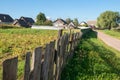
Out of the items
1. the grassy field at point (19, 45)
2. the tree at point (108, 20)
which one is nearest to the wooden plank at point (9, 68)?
the grassy field at point (19, 45)

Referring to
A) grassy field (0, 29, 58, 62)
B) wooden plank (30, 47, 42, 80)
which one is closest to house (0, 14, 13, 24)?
grassy field (0, 29, 58, 62)

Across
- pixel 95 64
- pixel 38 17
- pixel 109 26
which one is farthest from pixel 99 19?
pixel 95 64

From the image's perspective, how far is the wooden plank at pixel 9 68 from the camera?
102 inches

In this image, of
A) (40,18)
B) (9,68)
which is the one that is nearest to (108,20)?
(40,18)

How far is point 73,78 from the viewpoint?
9.19 m

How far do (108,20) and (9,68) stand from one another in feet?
506

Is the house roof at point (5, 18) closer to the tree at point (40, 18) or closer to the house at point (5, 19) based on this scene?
the house at point (5, 19)

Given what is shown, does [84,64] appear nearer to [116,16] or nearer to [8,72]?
[8,72]

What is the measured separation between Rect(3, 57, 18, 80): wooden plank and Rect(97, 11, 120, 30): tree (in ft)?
501

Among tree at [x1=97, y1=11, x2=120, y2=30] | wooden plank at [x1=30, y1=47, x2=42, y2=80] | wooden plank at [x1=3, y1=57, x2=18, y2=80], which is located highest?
wooden plank at [x1=3, y1=57, x2=18, y2=80]

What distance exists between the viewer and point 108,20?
15488 centimetres

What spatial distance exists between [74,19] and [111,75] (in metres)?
139

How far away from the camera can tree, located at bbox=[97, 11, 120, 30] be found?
15488cm

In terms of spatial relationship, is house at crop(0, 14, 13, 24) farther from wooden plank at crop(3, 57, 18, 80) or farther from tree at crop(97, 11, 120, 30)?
wooden plank at crop(3, 57, 18, 80)
